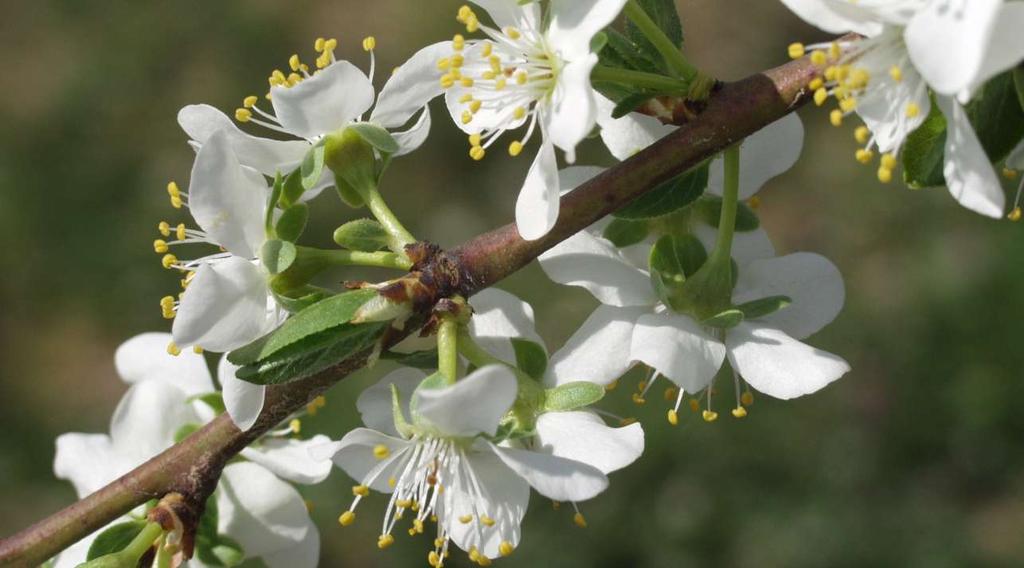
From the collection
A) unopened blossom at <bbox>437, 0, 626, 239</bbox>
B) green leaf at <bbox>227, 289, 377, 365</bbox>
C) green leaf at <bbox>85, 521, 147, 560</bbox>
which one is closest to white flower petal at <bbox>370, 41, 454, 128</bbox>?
unopened blossom at <bbox>437, 0, 626, 239</bbox>

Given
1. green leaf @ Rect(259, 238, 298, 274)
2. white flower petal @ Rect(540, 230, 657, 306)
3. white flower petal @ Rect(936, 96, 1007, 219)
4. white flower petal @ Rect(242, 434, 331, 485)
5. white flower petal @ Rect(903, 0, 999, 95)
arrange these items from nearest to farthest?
white flower petal @ Rect(903, 0, 999, 95) < white flower petal @ Rect(936, 96, 1007, 219) < green leaf @ Rect(259, 238, 298, 274) < white flower petal @ Rect(540, 230, 657, 306) < white flower petal @ Rect(242, 434, 331, 485)

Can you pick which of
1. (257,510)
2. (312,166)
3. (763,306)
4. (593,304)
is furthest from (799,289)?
(593,304)

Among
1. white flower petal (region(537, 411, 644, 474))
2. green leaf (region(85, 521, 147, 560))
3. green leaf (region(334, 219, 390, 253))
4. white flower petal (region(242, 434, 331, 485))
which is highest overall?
green leaf (region(334, 219, 390, 253))

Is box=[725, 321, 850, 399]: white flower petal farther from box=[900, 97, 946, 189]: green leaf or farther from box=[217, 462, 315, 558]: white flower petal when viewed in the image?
box=[217, 462, 315, 558]: white flower petal

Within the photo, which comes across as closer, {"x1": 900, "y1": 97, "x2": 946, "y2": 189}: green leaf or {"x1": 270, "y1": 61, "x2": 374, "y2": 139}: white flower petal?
{"x1": 900, "y1": 97, "x2": 946, "y2": 189}: green leaf

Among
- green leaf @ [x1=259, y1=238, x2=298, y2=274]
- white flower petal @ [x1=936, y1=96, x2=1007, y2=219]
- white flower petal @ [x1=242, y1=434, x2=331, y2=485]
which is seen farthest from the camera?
white flower petal @ [x1=242, y1=434, x2=331, y2=485]

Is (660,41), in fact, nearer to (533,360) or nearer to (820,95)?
(820,95)

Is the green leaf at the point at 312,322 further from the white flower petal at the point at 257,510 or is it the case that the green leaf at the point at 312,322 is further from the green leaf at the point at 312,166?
the white flower petal at the point at 257,510
